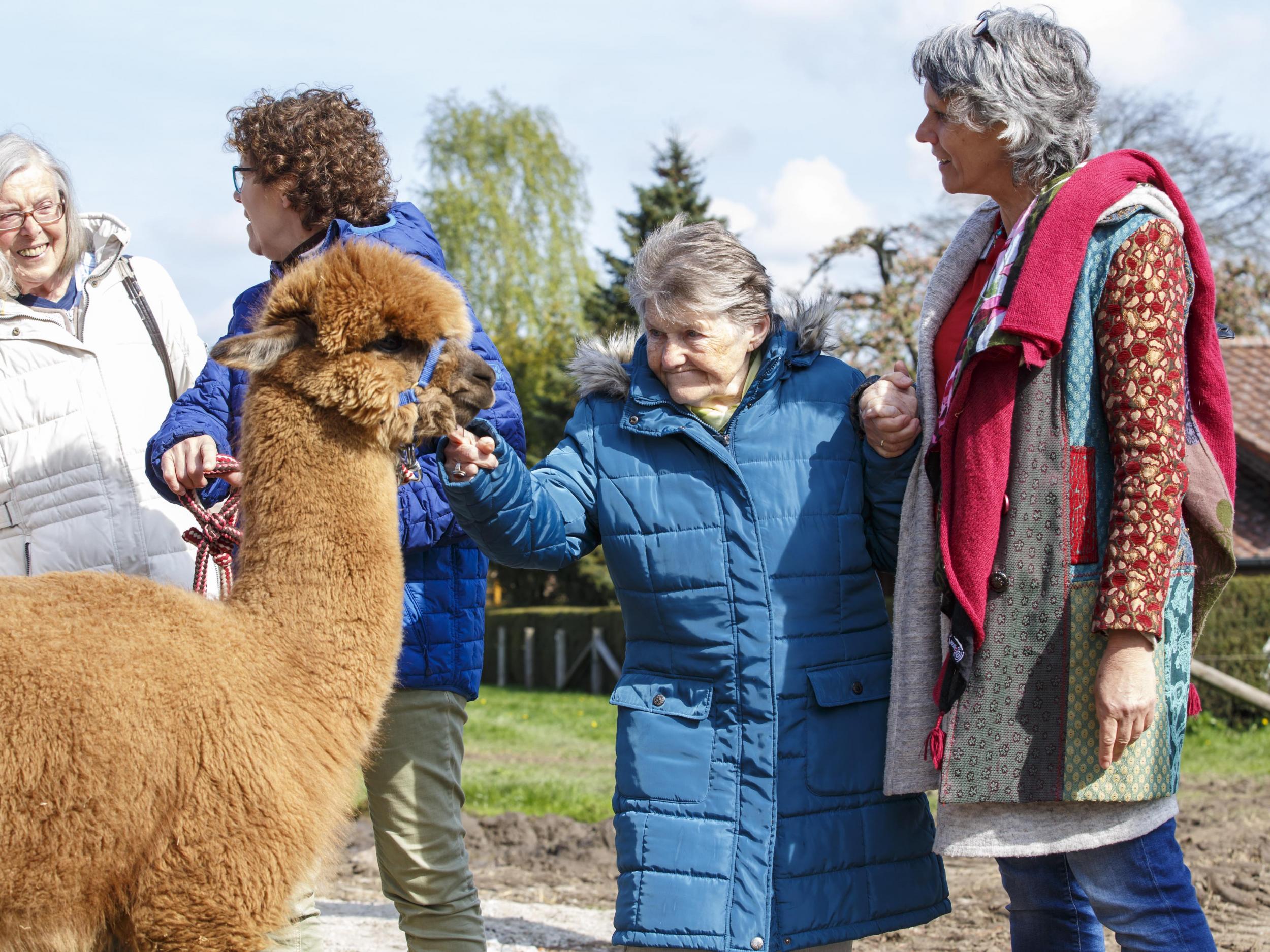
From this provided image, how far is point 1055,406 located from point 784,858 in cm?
120

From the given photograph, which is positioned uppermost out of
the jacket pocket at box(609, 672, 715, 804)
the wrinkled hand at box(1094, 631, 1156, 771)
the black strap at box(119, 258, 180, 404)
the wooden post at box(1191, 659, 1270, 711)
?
the black strap at box(119, 258, 180, 404)

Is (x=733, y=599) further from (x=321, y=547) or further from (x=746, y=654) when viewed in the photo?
(x=321, y=547)

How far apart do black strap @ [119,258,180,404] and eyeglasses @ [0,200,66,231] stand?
0.71ft

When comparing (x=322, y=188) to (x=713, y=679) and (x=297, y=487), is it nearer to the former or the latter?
(x=297, y=487)

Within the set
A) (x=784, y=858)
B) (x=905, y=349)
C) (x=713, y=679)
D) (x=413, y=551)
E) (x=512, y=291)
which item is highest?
(x=512, y=291)

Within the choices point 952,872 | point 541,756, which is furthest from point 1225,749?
point 541,756

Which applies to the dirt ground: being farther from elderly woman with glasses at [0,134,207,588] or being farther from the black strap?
the black strap

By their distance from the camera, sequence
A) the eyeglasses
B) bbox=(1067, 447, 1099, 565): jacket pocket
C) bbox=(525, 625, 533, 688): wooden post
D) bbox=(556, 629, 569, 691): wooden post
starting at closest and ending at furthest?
bbox=(1067, 447, 1099, 565): jacket pocket, the eyeglasses, bbox=(556, 629, 569, 691): wooden post, bbox=(525, 625, 533, 688): wooden post

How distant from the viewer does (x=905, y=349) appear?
1944cm

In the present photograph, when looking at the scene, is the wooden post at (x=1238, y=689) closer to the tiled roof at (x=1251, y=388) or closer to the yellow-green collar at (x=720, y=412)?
the tiled roof at (x=1251, y=388)

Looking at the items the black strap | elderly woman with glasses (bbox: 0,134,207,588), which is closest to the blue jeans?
elderly woman with glasses (bbox: 0,134,207,588)

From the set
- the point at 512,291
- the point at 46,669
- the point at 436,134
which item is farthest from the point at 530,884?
the point at 436,134

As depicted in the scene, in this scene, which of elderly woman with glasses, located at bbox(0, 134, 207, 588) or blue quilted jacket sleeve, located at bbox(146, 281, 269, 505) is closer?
blue quilted jacket sleeve, located at bbox(146, 281, 269, 505)

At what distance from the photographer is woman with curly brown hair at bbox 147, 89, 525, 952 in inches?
127
